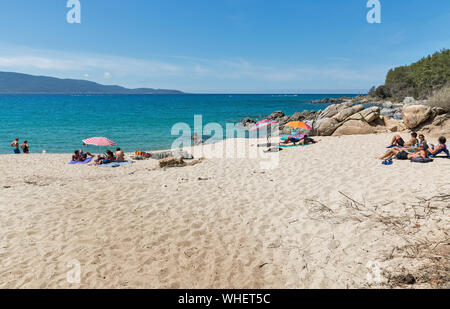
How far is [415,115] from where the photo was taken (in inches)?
625

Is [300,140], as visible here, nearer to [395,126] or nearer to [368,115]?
[368,115]

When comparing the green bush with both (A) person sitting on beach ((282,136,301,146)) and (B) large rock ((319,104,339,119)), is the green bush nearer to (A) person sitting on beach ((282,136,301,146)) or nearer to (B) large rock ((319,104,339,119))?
(B) large rock ((319,104,339,119))

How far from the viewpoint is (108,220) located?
22.1 ft

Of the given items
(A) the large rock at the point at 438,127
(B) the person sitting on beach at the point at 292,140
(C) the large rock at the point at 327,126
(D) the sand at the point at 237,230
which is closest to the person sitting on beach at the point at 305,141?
(B) the person sitting on beach at the point at 292,140

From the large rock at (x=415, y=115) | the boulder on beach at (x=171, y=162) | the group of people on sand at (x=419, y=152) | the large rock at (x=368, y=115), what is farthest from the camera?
the large rock at (x=368, y=115)

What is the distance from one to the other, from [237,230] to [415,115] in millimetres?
15433

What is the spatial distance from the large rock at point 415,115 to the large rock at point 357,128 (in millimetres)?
1961

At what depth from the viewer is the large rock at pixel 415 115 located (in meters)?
15.6

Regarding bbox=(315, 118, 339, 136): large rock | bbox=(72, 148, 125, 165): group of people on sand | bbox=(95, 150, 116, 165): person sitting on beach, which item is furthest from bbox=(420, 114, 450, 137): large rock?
bbox=(95, 150, 116, 165): person sitting on beach

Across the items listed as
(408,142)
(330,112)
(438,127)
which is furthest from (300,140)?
(438,127)

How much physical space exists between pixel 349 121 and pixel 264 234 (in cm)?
1621

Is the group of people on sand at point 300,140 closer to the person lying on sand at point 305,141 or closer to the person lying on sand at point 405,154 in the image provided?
the person lying on sand at point 305,141

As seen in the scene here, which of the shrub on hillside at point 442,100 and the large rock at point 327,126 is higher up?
the shrub on hillside at point 442,100
